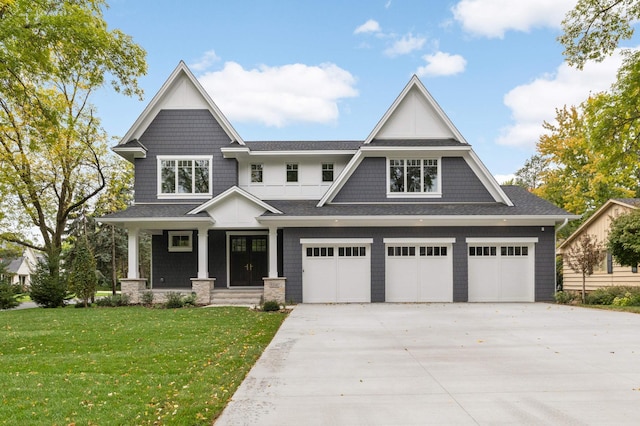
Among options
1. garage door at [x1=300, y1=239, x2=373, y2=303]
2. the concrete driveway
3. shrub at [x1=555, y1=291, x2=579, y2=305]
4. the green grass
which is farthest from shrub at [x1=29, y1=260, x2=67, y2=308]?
shrub at [x1=555, y1=291, x2=579, y2=305]

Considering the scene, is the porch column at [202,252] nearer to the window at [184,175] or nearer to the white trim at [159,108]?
the window at [184,175]

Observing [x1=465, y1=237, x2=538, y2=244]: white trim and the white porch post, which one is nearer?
[x1=465, y1=237, x2=538, y2=244]: white trim

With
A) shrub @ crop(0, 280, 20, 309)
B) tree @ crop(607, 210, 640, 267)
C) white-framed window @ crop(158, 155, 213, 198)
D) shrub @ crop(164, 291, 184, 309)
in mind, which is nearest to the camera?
tree @ crop(607, 210, 640, 267)

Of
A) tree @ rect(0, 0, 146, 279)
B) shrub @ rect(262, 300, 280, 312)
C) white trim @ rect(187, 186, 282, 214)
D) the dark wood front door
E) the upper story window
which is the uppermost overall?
tree @ rect(0, 0, 146, 279)

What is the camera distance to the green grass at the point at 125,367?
516cm

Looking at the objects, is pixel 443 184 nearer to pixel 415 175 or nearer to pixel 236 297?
pixel 415 175

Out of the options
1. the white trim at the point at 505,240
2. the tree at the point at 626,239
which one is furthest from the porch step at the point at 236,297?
the tree at the point at 626,239

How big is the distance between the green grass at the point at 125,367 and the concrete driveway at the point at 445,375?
1.62ft

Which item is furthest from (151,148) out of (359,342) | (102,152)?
(359,342)

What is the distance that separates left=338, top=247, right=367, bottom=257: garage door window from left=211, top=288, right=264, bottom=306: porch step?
353 cm

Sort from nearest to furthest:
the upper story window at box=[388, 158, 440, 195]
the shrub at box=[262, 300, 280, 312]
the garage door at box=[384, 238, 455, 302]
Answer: the shrub at box=[262, 300, 280, 312] < the garage door at box=[384, 238, 455, 302] < the upper story window at box=[388, 158, 440, 195]

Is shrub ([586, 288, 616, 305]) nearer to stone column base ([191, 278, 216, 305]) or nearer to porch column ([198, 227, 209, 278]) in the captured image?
stone column base ([191, 278, 216, 305])

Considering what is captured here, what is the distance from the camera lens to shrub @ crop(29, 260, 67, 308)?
19109mm

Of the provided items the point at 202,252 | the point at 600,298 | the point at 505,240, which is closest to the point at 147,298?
the point at 202,252
